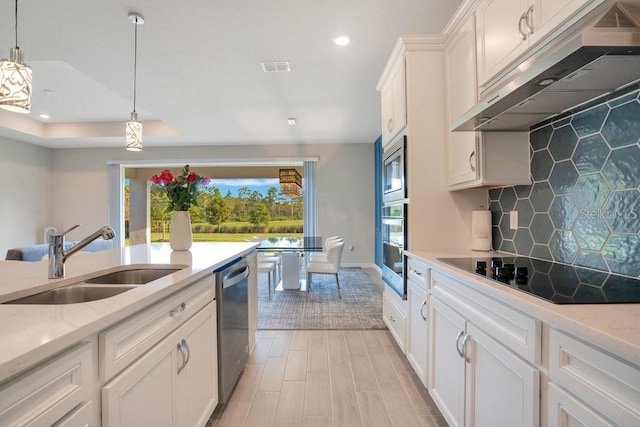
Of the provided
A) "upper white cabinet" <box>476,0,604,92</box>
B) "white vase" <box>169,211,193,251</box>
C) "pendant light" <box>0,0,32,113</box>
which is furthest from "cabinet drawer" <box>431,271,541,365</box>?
"pendant light" <box>0,0,32,113</box>

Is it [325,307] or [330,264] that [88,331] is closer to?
[325,307]

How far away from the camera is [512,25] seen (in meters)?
1.54

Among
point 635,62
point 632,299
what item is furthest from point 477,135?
point 632,299

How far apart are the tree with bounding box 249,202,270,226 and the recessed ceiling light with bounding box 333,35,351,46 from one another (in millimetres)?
5874

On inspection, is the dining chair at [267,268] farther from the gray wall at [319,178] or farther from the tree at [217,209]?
the tree at [217,209]

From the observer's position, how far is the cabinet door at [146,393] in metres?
0.88

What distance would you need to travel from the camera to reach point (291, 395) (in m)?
2.07

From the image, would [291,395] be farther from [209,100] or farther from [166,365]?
[209,100]

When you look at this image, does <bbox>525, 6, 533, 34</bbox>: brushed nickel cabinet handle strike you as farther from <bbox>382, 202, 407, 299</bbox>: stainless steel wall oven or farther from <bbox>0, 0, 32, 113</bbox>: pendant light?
<bbox>0, 0, 32, 113</bbox>: pendant light

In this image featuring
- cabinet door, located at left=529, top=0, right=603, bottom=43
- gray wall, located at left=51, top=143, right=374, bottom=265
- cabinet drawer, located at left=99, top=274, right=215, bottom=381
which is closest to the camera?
cabinet drawer, located at left=99, top=274, right=215, bottom=381

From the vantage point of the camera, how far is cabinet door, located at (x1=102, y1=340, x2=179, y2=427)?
34.8 inches

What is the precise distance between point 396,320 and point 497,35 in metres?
2.05

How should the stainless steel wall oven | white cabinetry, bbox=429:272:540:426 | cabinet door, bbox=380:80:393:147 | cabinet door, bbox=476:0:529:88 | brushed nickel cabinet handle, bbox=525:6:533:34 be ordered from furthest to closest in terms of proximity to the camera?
cabinet door, bbox=380:80:393:147
the stainless steel wall oven
cabinet door, bbox=476:0:529:88
brushed nickel cabinet handle, bbox=525:6:533:34
white cabinetry, bbox=429:272:540:426

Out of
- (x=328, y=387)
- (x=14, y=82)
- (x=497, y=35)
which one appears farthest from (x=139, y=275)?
(x=497, y=35)
